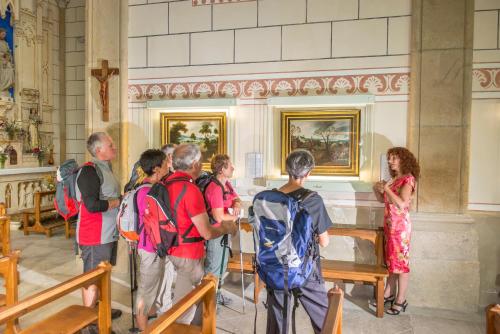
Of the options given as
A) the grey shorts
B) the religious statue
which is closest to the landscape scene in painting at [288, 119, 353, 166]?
the grey shorts

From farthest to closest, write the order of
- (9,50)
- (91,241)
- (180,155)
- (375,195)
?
(9,50) → (375,195) → (91,241) → (180,155)

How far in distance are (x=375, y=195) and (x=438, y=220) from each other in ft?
2.31

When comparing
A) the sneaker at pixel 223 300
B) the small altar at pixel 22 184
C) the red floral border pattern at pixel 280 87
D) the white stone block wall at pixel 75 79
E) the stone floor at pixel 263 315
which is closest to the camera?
the stone floor at pixel 263 315

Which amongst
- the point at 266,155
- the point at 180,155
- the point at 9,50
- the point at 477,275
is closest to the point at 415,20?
the point at 266,155

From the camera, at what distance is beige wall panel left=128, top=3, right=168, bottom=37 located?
536cm

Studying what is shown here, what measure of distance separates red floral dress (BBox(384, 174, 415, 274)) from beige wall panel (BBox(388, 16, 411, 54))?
4.77ft

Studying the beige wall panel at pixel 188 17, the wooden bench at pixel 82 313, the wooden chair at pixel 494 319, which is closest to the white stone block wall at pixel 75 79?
the beige wall panel at pixel 188 17

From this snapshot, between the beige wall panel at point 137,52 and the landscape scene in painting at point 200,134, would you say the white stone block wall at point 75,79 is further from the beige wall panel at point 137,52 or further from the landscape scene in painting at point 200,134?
the landscape scene in painting at point 200,134

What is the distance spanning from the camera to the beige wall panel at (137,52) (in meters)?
5.46

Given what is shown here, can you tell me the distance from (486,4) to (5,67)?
364 inches

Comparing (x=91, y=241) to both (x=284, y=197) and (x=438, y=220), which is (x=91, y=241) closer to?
(x=284, y=197)

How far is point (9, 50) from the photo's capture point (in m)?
9.16

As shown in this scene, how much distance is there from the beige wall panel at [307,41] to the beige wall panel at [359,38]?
4.1 inches

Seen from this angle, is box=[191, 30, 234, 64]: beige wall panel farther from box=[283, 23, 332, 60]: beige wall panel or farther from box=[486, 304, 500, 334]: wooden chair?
box=[486, 304, 500, 334]: wooden chair
